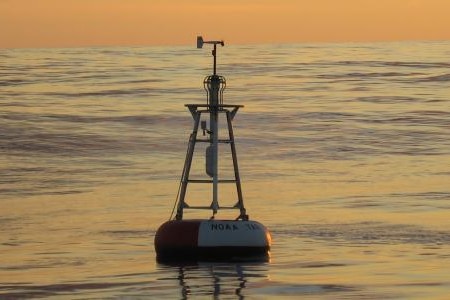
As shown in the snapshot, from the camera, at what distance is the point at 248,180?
61312mm

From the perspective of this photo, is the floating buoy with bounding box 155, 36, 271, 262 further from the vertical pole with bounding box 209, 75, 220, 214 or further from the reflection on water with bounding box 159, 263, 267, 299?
the reflection on water with bounding box 159, 263, 267, 299

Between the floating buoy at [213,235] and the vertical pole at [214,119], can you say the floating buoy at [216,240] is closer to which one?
the floating buoy at [213,235]

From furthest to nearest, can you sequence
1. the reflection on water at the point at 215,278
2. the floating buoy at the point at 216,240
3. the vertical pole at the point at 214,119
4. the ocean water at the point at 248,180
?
the vertical pole at the point at 214,119, the floating buoy at the point at 216,240, the ocean water at the point at 248,180, the reflection on water at the point at 215,278

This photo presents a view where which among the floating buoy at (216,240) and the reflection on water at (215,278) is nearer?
the reflection on water at (215,278)

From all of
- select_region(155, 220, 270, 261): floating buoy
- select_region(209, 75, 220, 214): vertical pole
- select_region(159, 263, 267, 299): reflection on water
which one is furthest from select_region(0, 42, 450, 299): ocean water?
select_region(209, 75, 220, 214): vertical pole

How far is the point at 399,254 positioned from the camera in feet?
123

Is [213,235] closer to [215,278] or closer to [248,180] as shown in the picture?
[215,278]

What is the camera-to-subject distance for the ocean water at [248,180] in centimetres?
3291

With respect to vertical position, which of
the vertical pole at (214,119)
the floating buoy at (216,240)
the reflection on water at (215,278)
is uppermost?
the vertical pole at (214,119)

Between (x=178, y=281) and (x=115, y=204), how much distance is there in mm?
19269

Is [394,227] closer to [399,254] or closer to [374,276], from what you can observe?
[399,254]

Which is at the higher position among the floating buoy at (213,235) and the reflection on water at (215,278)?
the floating buoy at (213,235)

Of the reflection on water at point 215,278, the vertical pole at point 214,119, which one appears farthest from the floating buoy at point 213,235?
the reflection on water at point 215,278

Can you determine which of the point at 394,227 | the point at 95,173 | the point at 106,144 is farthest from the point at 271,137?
the point at 394,227
